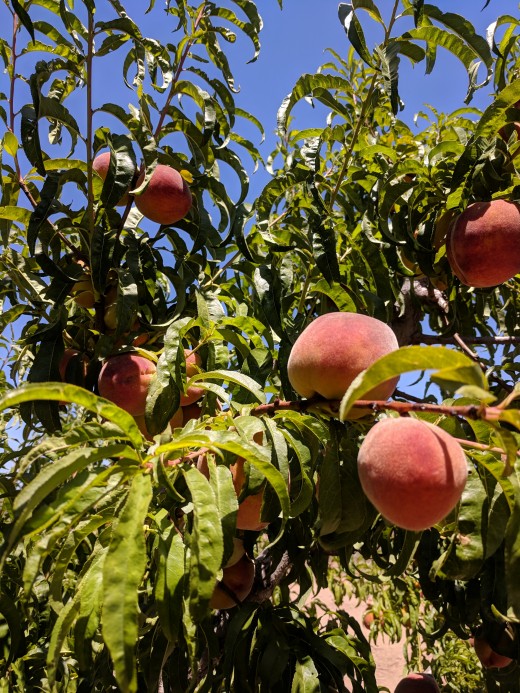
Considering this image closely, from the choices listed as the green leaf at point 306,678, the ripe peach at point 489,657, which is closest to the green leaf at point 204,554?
the green leaf at point 306,678

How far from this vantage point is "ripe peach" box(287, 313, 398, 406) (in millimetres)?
954

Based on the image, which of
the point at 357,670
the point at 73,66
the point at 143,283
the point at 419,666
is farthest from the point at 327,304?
the point at 419,666

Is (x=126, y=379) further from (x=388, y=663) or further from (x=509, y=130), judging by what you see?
(x=388, y=663)

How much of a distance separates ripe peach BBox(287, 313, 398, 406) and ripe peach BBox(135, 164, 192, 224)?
2.29 ft

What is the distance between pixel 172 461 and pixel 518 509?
0.50m

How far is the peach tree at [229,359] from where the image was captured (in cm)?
81

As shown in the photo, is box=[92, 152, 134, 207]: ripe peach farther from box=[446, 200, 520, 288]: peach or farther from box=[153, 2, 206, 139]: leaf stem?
box=[446, 200, 520, 288]: peach

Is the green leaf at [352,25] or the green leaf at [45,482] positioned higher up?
the green leaf at [352,25]

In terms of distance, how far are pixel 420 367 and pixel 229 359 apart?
0.93m

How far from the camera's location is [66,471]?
0.65m

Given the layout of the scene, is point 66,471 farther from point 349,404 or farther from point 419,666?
point 419,666

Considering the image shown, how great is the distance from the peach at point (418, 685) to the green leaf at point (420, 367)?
90.5 inches

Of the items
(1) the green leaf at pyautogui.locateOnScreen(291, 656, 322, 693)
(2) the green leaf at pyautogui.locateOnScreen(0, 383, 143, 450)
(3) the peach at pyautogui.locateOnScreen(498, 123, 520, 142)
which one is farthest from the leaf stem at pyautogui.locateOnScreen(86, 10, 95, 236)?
(1) the green leaf at pyautogui.locateOnScreen(291, 656, 322, 693)

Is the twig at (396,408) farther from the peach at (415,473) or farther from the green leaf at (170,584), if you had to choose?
the green leaf at (170,584)
